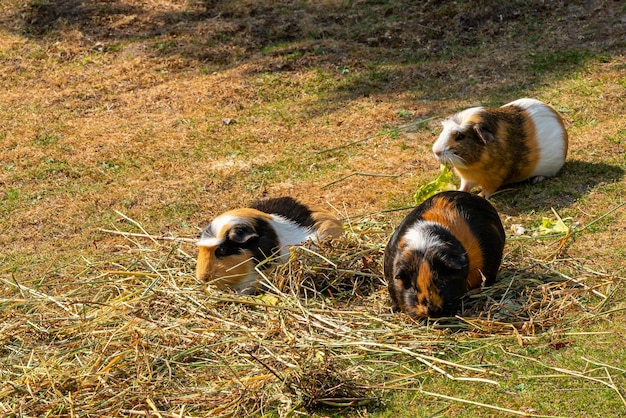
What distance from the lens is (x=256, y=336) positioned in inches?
160

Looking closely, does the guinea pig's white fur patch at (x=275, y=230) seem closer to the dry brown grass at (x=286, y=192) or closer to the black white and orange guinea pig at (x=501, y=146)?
the dry brown grass at (x=286, y=192)

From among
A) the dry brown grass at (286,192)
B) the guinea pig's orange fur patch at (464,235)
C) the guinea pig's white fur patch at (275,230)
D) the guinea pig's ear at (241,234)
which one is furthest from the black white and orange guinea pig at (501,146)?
the guinea pig's ear at (241,234)

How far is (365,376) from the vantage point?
146 inches

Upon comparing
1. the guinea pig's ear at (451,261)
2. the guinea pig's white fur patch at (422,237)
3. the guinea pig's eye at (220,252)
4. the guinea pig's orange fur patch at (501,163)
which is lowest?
the guinea pig's orange fur patch at (501,163)

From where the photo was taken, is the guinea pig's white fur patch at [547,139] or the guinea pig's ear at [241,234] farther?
the guinea pig's white fur patch at [547,139]

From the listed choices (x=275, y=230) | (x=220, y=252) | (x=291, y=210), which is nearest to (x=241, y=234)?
(x=220, y=252)

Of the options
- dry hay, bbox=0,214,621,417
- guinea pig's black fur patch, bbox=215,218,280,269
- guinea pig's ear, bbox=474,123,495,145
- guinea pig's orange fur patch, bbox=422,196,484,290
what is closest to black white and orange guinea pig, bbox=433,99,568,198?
guinea pig's ear, bbox=474,123,495,145

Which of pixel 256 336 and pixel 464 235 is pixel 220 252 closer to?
pixel 256 336

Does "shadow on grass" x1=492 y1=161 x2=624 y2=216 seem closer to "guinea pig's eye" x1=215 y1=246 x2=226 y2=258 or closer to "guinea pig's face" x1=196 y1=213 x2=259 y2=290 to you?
"guinea pig's face" x1=196 y1=213 x2=259 y2=290

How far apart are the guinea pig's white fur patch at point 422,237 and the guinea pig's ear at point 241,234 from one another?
984 mm

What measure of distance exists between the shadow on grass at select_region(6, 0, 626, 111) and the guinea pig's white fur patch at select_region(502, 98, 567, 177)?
1667 mm

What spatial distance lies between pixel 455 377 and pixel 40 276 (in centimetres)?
322

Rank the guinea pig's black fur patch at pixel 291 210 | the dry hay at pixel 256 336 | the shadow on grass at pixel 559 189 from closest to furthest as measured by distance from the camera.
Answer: the dry hay at pixel 256 336
the guinea pig's black fur patch at pixel 291 210
the shadow on grass at pixel 559 189

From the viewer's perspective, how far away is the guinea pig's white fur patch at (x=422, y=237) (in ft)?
13.7
